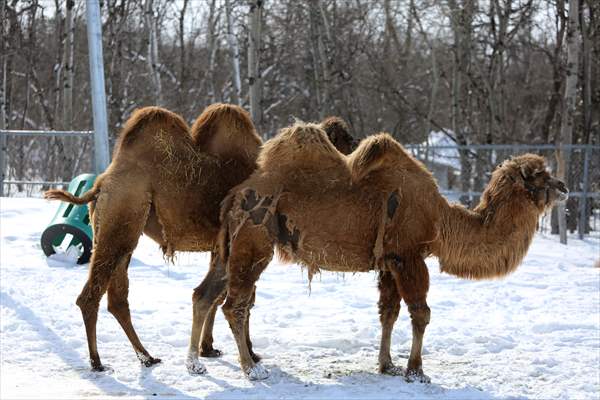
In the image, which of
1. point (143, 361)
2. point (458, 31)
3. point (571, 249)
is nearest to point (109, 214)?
point (143, 361)

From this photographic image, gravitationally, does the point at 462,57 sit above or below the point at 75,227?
above

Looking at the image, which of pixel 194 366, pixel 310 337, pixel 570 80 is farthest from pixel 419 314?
pixel 570 80

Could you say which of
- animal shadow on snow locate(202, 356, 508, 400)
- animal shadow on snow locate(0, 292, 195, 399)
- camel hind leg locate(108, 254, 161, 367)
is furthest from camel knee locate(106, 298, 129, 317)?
animal shadow on snow locate(202, 356, 508, 400)

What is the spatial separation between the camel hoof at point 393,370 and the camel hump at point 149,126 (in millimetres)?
2583

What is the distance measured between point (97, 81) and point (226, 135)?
5.37 m

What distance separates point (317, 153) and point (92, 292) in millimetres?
2121

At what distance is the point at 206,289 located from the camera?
660 centimetres

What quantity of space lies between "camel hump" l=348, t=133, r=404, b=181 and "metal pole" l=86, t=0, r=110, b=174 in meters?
6.22

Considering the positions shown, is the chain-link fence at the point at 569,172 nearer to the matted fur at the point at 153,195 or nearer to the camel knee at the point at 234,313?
the matted fur at the point at 153,195

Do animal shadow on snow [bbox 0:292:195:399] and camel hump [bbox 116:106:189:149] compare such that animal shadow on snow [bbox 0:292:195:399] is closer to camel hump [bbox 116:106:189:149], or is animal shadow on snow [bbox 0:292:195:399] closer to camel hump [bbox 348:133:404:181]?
camel hump [bbox 116:106:189:149]

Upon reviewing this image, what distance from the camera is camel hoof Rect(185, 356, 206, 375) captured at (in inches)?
254

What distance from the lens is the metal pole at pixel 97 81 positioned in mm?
11734

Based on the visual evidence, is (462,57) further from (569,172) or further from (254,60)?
(254,60)

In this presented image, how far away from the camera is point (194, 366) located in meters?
6.47
